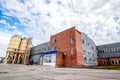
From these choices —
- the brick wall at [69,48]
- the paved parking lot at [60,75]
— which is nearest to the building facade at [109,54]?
the brick wall at [69,48]

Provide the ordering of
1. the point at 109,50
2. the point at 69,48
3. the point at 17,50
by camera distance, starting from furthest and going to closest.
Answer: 1. the point at 17,50
2. the point at 109,50
3. the point at 69,48

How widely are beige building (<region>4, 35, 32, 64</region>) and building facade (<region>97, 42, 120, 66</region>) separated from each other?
30.5 m

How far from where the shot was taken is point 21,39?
4197 centimetres

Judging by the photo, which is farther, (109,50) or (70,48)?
(109,50)

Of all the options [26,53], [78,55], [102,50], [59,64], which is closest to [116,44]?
[102,50]

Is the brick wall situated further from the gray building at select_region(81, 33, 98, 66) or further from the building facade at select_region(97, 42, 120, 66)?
the building facade at select_region(97, 42, 120, 66)

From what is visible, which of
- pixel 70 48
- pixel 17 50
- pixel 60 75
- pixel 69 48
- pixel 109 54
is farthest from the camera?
pixel 17 50

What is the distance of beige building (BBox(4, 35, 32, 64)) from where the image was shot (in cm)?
3791

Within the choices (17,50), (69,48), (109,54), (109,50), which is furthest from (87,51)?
(17,50)

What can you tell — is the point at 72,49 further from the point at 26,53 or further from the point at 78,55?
the point at 26,53

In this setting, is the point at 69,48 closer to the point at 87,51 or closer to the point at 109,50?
the point at 87,51

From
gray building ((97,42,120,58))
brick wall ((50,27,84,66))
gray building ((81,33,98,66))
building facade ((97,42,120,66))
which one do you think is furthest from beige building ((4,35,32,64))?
gray building ((97,42,120,58))

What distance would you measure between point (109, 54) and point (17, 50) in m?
36.1

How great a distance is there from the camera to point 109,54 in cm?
3725
